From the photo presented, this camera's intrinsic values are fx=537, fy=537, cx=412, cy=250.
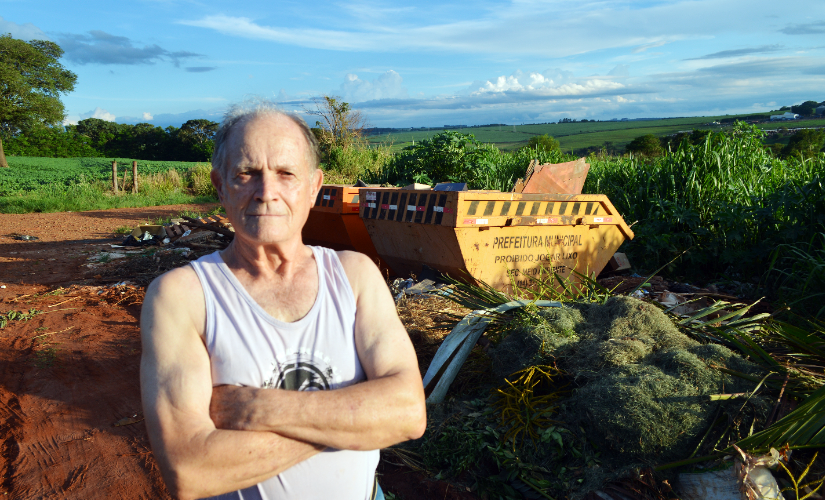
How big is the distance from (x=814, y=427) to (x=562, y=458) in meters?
1.07

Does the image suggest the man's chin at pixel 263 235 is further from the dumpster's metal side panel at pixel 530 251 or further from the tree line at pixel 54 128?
the tree line at pixel 54 128

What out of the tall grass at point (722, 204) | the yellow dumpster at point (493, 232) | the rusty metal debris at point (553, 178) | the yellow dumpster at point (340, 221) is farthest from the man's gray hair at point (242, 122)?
the tall grass at point (722, 204)

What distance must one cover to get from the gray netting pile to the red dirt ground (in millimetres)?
796

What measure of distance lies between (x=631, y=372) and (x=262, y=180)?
2.12 m

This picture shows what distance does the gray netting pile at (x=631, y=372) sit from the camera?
7.97 feet

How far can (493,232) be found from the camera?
18.1 feet

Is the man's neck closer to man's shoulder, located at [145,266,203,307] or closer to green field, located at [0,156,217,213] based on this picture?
man's shoulder, located at [145,266,203,307]

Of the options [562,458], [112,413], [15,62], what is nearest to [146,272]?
[112,413]

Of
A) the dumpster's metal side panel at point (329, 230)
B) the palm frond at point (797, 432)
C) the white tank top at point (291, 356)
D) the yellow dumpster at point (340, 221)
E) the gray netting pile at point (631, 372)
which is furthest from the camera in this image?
the dumpster's metal side panel at point (329, 230)

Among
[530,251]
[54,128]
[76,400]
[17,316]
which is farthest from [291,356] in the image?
[54,128]

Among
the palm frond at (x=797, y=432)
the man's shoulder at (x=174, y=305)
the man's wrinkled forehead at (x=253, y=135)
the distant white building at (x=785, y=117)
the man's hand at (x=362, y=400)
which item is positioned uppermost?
the distant white building at (x=785, y=117)

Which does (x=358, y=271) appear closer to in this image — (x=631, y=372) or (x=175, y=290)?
(x=175, y=290)

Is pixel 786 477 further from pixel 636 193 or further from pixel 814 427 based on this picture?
pixel 636 193

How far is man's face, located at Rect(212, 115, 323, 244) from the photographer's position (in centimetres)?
149
